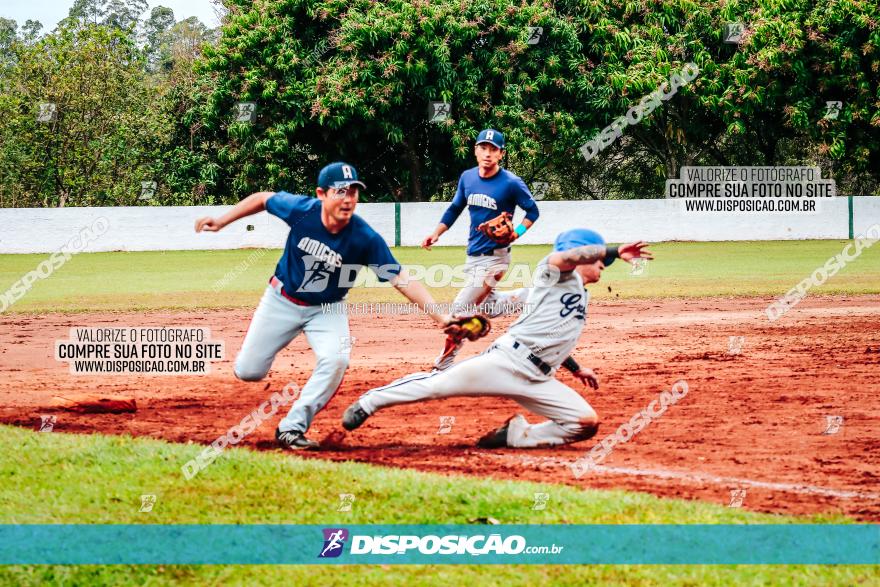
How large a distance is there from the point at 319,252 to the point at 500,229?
3415 millimetres

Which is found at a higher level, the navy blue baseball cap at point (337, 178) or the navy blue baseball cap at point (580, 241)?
the navy blue baseball cap at point (337, 178)

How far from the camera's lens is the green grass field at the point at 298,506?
486cm

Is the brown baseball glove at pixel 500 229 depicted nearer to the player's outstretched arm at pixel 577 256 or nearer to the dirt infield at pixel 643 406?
the dirt infield at pixel 643 406

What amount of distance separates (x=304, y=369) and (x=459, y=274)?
11971 mm

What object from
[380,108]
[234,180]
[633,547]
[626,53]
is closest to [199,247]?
[234,180]

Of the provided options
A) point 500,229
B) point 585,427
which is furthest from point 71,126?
point 585,427

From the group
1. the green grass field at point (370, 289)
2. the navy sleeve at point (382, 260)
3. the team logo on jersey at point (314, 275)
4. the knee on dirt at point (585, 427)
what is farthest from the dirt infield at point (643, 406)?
the green grass field at point (370, 289)

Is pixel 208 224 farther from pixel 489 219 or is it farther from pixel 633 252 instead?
pixel 489 219

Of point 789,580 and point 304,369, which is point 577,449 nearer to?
point 789,580

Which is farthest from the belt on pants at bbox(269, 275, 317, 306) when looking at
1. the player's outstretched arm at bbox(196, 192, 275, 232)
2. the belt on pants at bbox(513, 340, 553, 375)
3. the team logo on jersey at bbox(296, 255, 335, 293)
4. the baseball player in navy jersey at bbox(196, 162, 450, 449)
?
the belt on pants at bbox(513, 340, 553, 375)

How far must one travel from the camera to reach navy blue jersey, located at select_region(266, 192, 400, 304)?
7.45 metres

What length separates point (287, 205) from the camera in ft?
24.9

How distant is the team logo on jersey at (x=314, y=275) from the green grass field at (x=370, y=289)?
1010 cm

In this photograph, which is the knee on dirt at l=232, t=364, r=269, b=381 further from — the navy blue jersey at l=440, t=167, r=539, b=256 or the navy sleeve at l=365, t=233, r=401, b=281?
the navy blue jersey at l=440, t=167, r=539, b=256
